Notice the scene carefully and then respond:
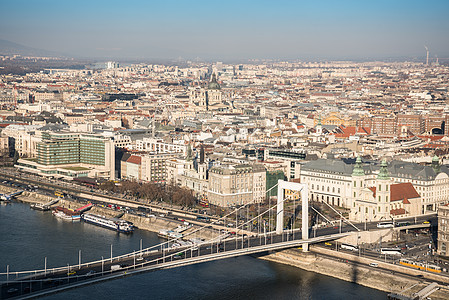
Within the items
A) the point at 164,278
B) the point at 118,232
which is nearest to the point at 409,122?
the point at 118,232

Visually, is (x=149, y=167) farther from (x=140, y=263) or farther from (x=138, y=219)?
(x=140, y=263)

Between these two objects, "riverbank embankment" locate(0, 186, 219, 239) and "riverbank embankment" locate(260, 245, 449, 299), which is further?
"riverbank embankment" locate(0, 186, 219, 239)

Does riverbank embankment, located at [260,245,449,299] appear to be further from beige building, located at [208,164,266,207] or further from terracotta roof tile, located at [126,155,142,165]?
terracotta roof tile, located at [126,155,142,165]

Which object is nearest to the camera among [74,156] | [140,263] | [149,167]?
[140,263]

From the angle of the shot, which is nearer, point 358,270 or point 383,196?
point 358,270

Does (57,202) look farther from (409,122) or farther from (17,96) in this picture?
(17,96)

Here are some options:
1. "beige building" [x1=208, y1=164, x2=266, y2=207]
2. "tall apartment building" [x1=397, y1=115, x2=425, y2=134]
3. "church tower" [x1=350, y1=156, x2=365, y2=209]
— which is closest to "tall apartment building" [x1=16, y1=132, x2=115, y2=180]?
"beige building" [x1=208, y1=164, x2=266, y2=207]

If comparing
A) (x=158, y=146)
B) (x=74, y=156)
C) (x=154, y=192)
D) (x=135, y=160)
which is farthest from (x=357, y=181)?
(x=74, y=156)
